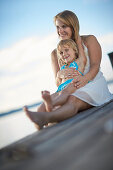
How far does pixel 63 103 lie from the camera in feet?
6.03

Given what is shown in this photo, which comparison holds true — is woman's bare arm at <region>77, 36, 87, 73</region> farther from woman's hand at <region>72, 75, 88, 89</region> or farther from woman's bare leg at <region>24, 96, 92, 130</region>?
woman's bare leg at <region>24, 96, 92, 130</region>

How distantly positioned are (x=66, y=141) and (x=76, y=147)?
0.38 ft

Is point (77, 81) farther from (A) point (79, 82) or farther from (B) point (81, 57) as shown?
(B) point (81, 57)

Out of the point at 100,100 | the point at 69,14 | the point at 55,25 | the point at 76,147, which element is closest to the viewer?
the point at 76,147

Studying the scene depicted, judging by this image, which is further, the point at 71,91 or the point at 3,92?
the point at 3,92

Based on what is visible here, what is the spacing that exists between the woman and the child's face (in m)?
0.12

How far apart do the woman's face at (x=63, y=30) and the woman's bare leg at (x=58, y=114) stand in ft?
3.95

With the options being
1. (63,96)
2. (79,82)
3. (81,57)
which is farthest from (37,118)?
(81,57)

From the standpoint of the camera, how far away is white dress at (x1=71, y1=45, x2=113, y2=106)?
1973 mm

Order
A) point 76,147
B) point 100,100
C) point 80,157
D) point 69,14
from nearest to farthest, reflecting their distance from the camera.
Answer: point 80,157 < point 76,147 < point 100,100 < point 69,14

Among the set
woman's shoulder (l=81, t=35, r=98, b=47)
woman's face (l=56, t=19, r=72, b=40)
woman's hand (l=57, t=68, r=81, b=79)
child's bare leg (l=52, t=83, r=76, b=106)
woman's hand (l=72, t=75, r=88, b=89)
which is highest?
woman's face (l=56, t=19, r=72, b=40)

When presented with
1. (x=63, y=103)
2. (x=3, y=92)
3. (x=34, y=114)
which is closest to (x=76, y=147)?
(x=34, y=114)

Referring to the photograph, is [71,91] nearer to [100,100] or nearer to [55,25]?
[100,100]

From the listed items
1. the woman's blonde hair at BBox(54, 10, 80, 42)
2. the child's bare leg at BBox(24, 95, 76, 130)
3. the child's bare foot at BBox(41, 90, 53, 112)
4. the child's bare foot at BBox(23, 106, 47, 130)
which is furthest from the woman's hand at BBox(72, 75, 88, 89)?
the woman's blonde hair at BBox(54, 10, 80, 42)
